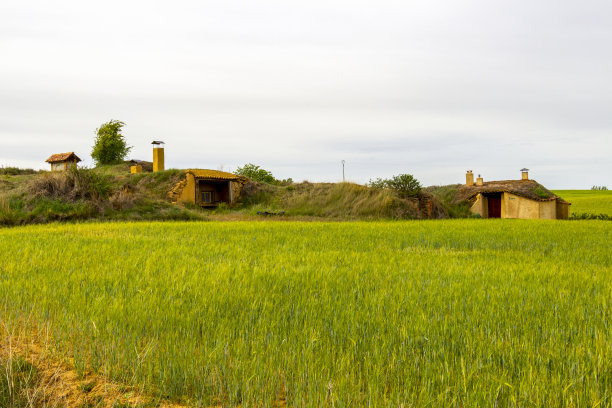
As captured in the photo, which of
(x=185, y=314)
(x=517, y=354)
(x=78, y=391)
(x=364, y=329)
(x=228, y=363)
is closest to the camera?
(x=78, y=391)

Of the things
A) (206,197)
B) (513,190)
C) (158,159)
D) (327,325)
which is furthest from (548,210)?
(327,325)

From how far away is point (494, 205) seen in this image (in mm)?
34844

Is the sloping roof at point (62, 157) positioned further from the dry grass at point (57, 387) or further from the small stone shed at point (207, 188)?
the dry grass at point (57, 387)

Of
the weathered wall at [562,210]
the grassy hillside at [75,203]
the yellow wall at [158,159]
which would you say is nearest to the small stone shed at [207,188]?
the yellow wall at [158,159]

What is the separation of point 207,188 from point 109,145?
32.2m

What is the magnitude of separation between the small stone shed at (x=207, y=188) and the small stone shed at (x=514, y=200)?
1888 cm

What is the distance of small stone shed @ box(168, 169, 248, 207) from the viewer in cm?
2944

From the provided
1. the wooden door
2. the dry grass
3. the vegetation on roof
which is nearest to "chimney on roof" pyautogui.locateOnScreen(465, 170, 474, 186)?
the vegetation on roof

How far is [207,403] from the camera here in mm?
2572

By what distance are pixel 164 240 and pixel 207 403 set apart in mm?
8167

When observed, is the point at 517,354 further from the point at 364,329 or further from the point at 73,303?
the point at 73,303

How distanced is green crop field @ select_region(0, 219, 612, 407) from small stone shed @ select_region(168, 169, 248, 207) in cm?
2237

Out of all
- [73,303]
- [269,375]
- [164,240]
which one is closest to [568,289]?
[269,375]

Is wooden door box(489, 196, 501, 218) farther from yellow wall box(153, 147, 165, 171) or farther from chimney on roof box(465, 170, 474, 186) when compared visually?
yellow wall box(153, 147, 165, 171)
